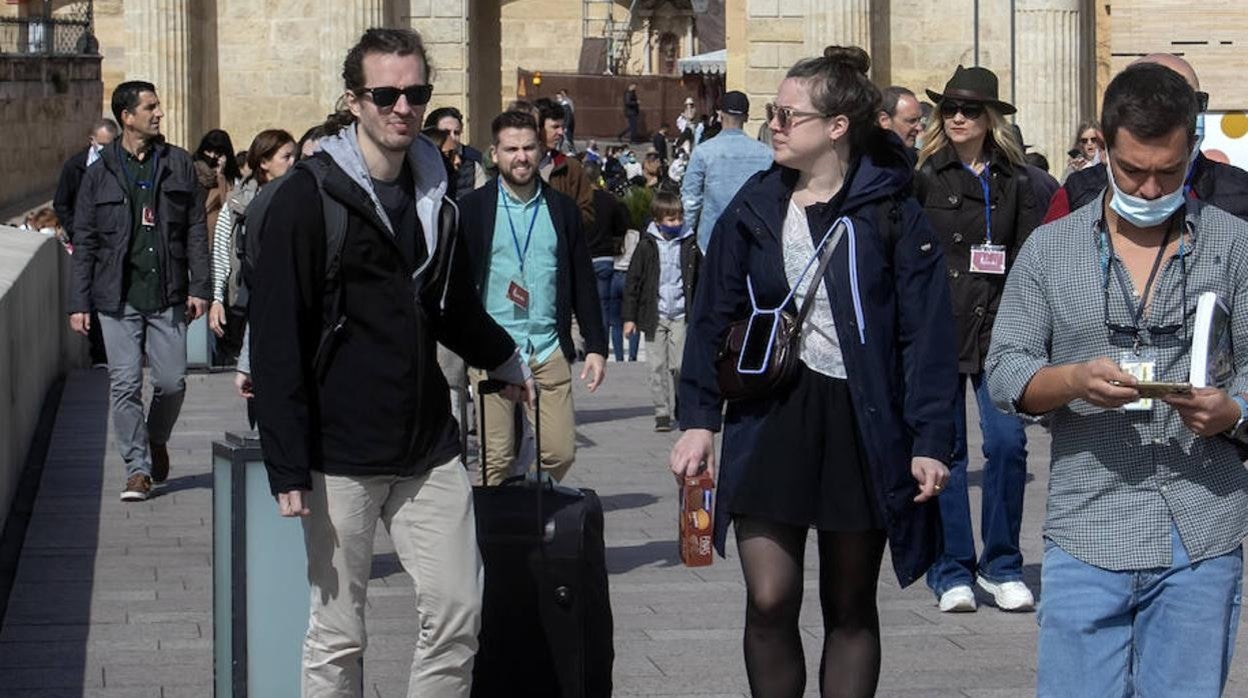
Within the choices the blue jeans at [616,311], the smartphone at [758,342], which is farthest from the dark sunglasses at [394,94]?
the blue jeans at [616,311]

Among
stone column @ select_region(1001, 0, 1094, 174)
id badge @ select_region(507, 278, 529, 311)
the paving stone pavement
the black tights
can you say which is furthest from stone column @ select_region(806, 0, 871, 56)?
the black tights

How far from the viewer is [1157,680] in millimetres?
5164

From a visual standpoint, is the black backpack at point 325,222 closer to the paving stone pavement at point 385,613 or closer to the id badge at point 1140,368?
the id badge at point 1140,368

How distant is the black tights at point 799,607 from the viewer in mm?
6113

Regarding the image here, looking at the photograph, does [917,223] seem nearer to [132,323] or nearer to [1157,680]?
[1157,680]

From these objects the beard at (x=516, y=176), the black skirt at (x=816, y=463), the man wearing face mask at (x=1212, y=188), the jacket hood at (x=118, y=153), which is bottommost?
the black skirt at (x=816, y=463)

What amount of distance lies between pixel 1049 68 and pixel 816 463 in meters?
21.5

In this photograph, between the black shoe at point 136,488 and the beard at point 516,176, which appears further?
the black shoe at point 136,488

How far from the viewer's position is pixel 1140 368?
493 cm

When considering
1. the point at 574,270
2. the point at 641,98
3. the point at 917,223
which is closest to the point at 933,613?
the point at 574,270

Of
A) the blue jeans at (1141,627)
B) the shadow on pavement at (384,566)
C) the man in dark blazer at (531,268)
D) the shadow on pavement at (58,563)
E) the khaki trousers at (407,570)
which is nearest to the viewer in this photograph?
the blue jeans at (1141,627)

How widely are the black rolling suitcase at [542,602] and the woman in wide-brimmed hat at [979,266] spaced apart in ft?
9.22

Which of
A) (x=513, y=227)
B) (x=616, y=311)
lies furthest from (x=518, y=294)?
(x=616, y=311)

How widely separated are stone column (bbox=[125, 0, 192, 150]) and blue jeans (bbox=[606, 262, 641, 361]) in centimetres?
578
